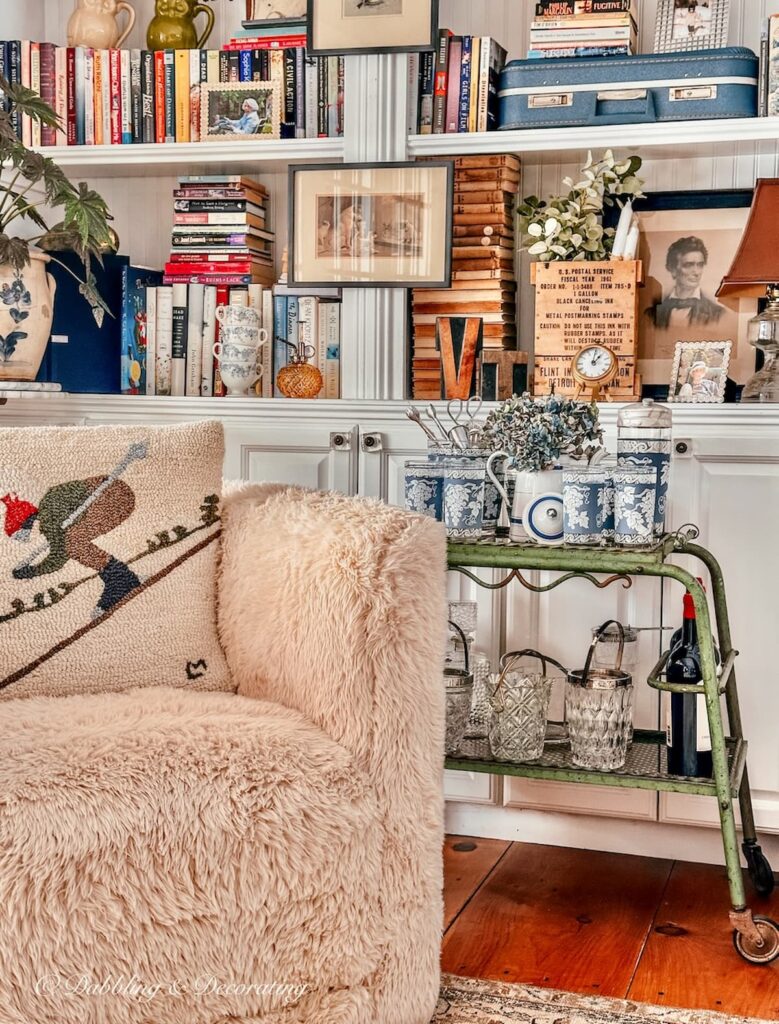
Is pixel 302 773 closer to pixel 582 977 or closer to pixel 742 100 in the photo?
pixel 582 977

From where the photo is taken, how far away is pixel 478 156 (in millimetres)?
2500

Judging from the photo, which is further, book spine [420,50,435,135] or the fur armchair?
book spine [420,50,435,135]

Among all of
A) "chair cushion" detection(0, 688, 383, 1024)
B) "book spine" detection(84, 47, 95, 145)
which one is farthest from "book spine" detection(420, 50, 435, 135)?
"chair cushion" detection(0, 688, 383, 1024)

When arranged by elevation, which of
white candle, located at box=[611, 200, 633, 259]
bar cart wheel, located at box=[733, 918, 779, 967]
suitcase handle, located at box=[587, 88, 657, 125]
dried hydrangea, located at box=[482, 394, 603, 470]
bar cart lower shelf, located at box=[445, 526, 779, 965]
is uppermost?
suitcase handle, located at box=[587, 88, 657, 125]

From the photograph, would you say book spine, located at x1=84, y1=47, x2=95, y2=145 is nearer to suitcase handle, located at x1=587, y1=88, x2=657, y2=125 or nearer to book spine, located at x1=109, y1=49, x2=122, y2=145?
book spine, located at x1=109, y1=49, x2=122, y2=145

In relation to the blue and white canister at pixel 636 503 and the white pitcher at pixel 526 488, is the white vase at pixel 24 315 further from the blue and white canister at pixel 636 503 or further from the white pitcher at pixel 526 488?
the blue and white canister at pixel 636 503

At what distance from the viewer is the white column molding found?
7.99ft

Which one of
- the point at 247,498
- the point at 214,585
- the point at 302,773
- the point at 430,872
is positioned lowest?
the point at 430,872

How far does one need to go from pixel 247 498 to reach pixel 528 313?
3.29 ft

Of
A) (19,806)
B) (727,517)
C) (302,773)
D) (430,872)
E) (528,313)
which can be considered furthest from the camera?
(528,313)

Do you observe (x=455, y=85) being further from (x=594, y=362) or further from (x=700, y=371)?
(x=700, y=371)

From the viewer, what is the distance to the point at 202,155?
2564 millimetres

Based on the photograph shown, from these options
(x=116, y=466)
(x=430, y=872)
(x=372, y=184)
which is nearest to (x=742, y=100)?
(x=372, y=184)

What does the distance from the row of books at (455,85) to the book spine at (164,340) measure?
2.18 ft
